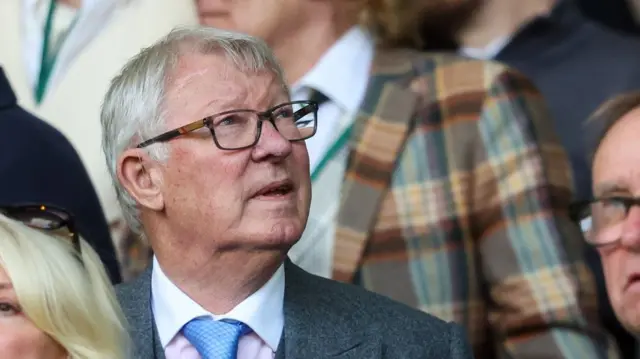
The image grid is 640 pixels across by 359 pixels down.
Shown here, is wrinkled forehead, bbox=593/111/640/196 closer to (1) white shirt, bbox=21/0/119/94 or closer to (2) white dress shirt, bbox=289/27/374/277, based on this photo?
(2) white dress shirt, bbox=289/27/374/277

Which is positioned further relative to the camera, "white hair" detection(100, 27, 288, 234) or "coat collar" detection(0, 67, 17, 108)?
"coat collar" detection(0, 67, 17, 108)

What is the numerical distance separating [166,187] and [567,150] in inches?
26.1

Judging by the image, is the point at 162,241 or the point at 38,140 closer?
the point at 162,241

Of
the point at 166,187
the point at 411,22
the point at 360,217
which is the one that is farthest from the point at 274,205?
the point at 411,22

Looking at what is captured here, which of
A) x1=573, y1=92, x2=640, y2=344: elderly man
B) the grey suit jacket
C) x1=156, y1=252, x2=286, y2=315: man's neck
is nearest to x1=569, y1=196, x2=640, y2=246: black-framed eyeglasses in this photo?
Result: x1=573, y1=92, x2=640, y2=344: elderly man

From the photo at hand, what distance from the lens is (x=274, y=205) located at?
180 centimetres

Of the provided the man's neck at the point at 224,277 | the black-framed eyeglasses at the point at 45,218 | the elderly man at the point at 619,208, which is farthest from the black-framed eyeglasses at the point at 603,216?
the black-framed eyeglasses at the point at 45,218

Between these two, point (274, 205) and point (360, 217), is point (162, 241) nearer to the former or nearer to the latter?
point (274, 205)

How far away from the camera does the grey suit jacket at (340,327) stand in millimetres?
1846

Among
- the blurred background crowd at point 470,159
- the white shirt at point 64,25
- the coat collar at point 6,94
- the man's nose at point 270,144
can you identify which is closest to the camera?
the man's nose at point 270,144

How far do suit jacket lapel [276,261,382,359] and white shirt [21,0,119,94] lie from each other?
0.87 m

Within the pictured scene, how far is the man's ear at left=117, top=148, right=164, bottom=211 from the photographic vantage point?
1.87 metres

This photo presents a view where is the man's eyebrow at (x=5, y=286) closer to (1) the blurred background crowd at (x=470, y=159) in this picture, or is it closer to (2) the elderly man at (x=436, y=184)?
(1) the blurred background crowd at (x=470, y=159)

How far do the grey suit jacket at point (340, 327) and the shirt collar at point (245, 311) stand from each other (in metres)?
0.01
